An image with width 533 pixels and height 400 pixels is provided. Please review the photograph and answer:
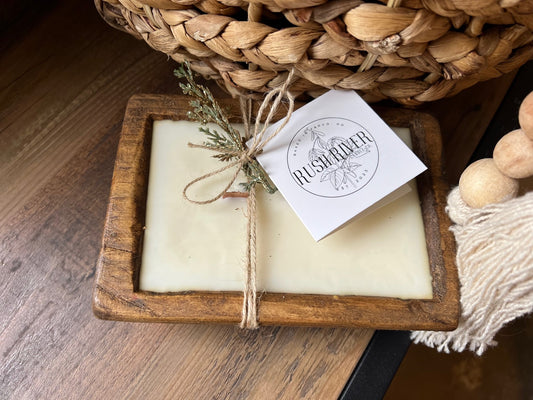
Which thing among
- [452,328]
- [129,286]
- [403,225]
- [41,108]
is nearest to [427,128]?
[403,225]

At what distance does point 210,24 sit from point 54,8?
40 centimetres

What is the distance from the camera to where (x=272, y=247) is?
57 cm

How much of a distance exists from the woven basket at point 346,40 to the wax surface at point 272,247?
13cm

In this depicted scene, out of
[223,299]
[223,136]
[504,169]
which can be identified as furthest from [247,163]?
[504,169]

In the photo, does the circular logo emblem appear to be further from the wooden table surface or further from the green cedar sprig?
the wooden table surface

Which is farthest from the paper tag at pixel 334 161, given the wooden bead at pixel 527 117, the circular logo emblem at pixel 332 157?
the wooden bead at pixel 527 117

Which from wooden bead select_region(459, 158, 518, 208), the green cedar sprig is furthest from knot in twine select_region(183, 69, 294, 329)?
wooden bead select_region(459, 158, 518, 208)

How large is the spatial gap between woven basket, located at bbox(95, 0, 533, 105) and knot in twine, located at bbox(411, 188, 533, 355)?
0.45 feet

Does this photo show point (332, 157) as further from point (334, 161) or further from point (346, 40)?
point (346, 40)

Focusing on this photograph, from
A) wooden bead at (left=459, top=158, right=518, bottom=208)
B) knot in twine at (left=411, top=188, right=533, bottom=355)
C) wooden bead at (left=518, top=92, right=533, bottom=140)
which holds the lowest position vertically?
knot in twine at (left=411, top=188, right=533, bottom=355)

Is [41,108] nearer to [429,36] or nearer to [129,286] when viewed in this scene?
[129,286]

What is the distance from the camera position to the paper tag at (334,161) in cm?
55

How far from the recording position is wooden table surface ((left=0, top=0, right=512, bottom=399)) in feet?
1.92

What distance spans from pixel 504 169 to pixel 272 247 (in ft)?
0.81
